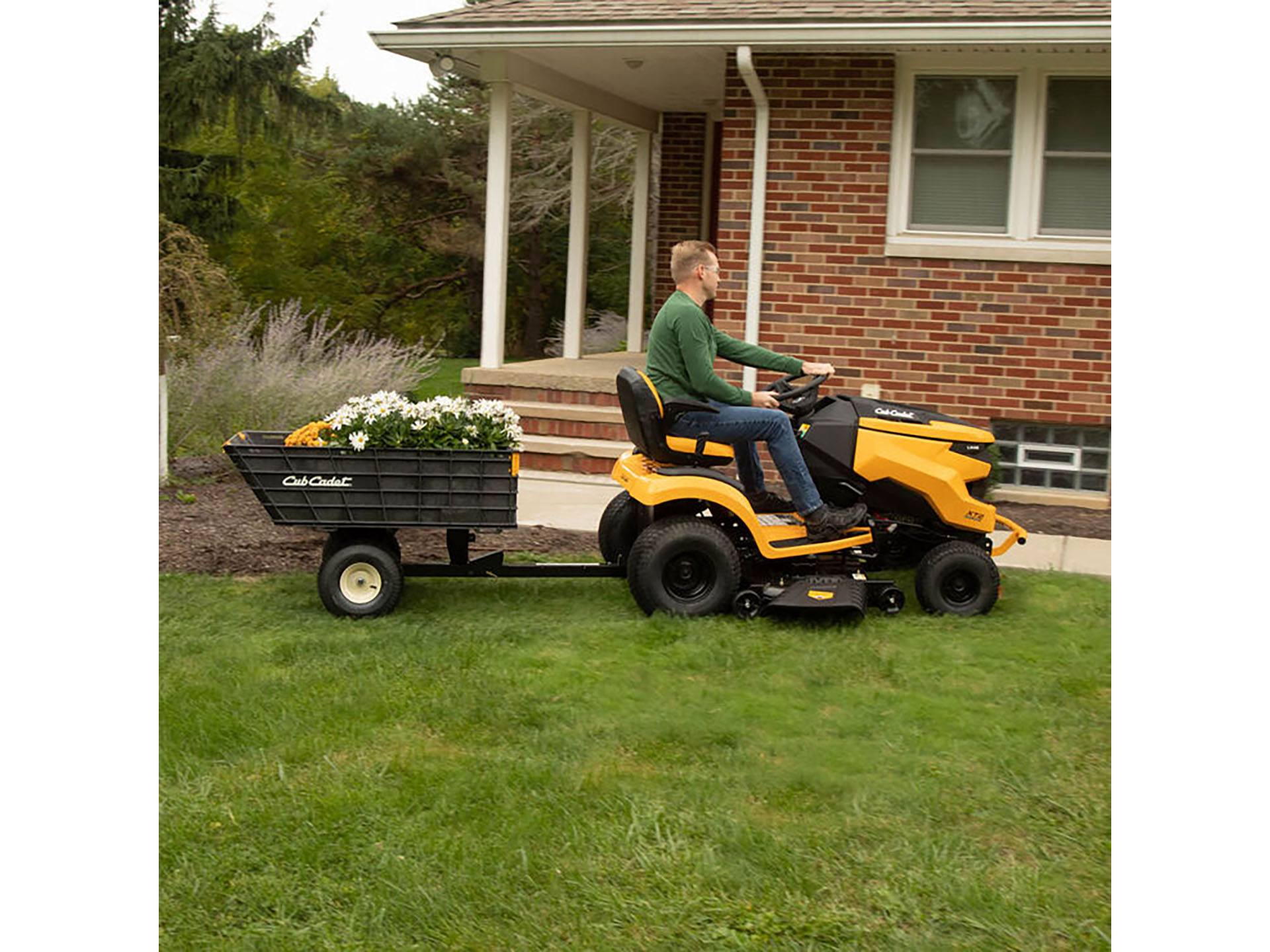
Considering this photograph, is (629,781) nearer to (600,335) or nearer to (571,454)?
(571,454)

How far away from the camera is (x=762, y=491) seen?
21.2ft

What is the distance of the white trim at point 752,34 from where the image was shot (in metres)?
8.92

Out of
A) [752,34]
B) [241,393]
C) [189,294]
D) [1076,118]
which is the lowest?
[241,393]

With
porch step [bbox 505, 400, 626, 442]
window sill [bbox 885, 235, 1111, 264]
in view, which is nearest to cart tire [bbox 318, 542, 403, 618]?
porch step [bbox 505, 400, 626, 442]

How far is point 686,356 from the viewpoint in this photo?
6.02 meters

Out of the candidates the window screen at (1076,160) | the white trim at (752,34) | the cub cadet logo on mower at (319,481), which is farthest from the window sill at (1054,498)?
the cub cadet logo on mower at (319,481)

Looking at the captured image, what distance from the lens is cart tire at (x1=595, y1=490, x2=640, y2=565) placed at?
6.64m

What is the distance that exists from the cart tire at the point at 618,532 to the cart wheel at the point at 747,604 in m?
0.81

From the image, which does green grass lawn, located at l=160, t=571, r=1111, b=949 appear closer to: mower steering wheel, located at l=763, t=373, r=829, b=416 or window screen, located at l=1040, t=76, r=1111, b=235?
mower steering wheel, located at l=763, t=373, r=829, b=416

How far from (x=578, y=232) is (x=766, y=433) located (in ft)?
22.8

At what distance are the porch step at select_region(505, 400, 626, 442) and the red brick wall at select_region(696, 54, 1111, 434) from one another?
915 millimetres

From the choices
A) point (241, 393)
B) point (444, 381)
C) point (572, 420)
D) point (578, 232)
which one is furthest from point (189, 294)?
point (444, 381)

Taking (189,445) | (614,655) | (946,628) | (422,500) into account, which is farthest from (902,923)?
(189,445)

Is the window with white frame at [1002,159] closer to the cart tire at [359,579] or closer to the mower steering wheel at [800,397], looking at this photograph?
the mower steering wheel at [800,397]
